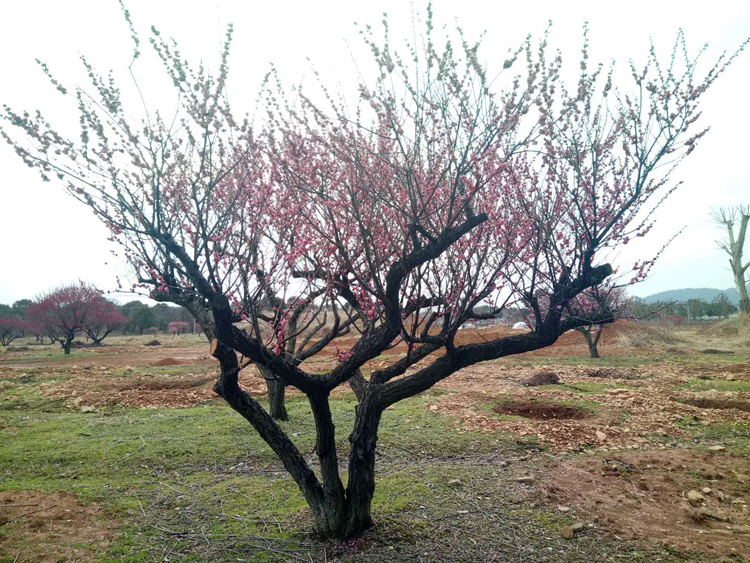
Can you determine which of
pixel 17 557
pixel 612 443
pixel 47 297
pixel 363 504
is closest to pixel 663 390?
pixel 612 443

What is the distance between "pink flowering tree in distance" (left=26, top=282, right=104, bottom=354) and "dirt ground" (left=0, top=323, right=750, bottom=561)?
13.4 m

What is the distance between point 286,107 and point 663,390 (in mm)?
10714

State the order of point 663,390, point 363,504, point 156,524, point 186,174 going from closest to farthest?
point 363,504, point 156,524, point 186,174, point 663,390

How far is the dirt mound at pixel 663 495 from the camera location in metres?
4.22

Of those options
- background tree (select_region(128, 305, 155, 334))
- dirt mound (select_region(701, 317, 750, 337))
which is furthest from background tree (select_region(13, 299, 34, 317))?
dirt mound (select_region(701, 317, 750, 337))

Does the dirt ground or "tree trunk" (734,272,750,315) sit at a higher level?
"tree trunk" (734,272,750,315)

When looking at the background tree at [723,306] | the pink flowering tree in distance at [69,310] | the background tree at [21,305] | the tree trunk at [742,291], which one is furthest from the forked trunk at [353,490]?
the background tree at [21,305]

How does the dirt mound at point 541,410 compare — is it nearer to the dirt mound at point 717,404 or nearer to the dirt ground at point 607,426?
the dirt ground at point 607,426

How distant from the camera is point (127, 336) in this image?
53.5 metres

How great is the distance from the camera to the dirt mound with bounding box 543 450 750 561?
422 cm

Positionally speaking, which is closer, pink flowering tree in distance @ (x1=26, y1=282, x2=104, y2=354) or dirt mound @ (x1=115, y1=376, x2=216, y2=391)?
dirt mound @ (x1=115, y1=376, x2=216, y2=391)

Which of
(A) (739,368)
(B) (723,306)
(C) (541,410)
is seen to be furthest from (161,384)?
(B) (723,306)

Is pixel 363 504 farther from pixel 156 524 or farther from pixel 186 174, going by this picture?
pixel 186 174

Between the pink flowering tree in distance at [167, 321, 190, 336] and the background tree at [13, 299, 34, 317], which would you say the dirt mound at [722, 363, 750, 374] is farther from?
the background tree at [13, 299, 34, 317]
